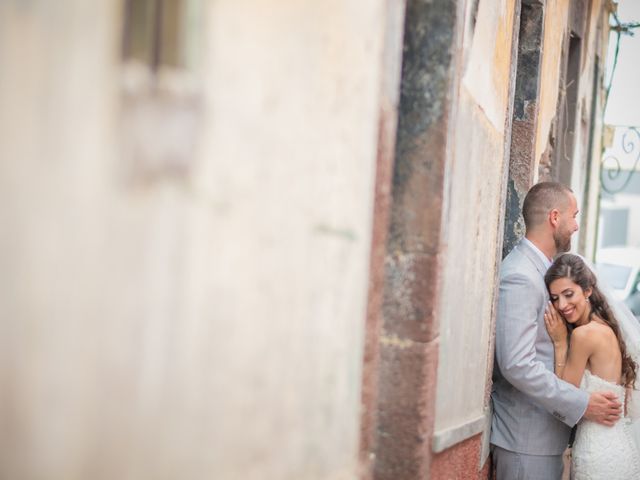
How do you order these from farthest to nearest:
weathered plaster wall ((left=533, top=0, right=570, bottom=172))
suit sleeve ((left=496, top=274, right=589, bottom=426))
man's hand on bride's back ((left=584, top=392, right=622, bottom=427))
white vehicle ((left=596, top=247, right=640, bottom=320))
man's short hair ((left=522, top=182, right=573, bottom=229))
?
white vehicle ((left=596, top=247, right=640, bottom=320))
weathered plaster wall ((left=533, top=0, right=570, bottom=172))
man's short hair ((left=522, top=182, right=573, bottom=229))
man's hand on bride's back ((left=584, top=392, right=622, bottom=427))
suit sleeve ((left=496, top=274, right=589, bottom=426))

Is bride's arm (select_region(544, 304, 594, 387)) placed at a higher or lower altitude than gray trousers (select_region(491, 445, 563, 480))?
higher

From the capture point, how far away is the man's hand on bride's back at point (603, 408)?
4594 millimetres

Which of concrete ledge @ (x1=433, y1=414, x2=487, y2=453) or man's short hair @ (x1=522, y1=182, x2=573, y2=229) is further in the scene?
man's short hair @ (x1=522, y1=182, x2=573, y2=229)

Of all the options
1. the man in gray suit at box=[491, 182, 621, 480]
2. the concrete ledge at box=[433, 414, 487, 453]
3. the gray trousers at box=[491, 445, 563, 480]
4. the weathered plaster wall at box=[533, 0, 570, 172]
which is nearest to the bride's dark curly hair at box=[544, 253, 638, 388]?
the man in gray suit at box=[491, 182, 621, 480]

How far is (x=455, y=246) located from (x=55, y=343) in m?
2.25

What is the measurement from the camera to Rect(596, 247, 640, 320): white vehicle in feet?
48.1

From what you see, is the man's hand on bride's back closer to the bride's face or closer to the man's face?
the bride's face

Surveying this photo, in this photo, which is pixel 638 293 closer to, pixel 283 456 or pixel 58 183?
pixel 283 456

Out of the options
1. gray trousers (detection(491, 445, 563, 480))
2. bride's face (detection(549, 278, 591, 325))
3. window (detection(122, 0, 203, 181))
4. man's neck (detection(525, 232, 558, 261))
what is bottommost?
gray trousers (detection(491, 445, 563, 480))

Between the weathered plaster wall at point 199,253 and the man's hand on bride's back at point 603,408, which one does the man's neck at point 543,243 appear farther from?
the weathered plaster wall at point 199,253

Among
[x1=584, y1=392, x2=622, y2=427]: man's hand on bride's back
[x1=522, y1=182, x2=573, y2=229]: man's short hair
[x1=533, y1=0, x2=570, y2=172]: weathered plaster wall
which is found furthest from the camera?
[x1=533, y1=0, x2=570, y2=172]: weathered plaster wall

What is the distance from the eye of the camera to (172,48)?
6.86ft

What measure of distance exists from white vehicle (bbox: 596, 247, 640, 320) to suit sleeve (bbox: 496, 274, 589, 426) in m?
10.1

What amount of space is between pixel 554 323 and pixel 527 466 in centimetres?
77
